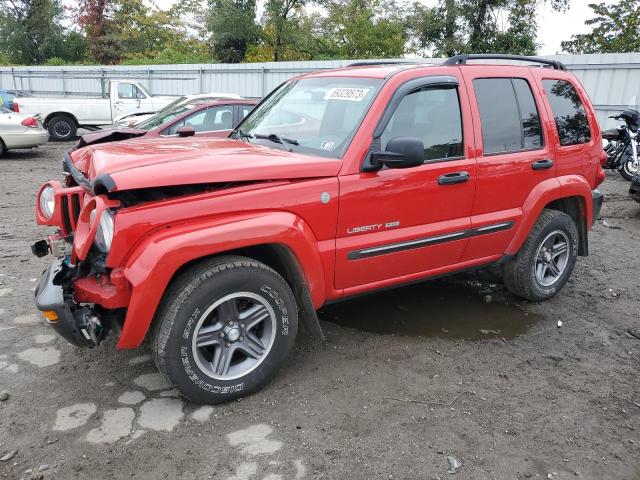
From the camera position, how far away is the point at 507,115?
4141 mm

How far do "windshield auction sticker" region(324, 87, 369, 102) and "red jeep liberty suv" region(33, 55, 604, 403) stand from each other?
12mm

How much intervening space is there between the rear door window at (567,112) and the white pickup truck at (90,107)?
42.7 feet

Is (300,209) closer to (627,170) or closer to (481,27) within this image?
(627,170)

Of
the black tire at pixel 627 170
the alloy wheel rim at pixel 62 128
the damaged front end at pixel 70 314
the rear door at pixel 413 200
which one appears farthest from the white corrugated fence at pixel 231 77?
the damaged front end at pixel 70 314

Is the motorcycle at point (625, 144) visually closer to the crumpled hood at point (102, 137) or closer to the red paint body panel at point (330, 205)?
the red paint body panel at point (330, 205)

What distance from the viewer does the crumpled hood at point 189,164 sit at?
2814 mm

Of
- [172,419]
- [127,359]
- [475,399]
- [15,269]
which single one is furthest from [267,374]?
[15,269]

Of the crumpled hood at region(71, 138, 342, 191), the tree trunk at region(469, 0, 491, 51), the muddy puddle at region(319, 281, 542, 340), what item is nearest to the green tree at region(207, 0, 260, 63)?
the tree trunk at region(469, 0, 491, 51)

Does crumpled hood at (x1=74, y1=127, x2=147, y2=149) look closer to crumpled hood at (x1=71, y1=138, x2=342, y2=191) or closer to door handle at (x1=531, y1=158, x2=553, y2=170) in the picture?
crumpled hood at (x1=71, y1=138, x2=342, y2=191)

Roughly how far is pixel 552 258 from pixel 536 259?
0.26 metres

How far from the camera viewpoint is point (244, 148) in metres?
3.57

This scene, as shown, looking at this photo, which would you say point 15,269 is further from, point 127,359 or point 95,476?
point 95,476

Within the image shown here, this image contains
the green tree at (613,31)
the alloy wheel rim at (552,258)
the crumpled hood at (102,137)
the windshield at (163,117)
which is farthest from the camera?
the green tree at (613,31)

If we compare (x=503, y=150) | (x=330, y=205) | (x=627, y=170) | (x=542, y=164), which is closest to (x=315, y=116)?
(x=330, y=205)
